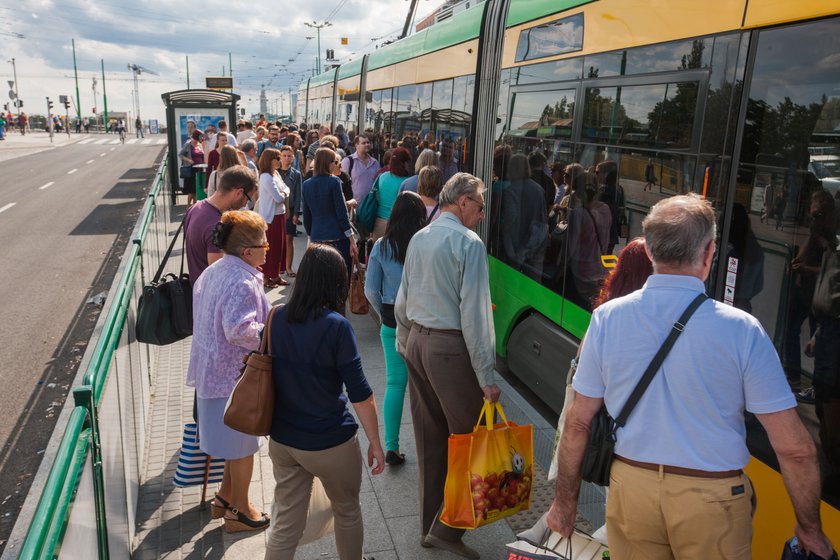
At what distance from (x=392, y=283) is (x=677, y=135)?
6.34 feet

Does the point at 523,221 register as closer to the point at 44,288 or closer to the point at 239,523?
the point at 239,523

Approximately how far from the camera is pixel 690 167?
3.74 metres

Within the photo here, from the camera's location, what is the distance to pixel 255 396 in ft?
9.85

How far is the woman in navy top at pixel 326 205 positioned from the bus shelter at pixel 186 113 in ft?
34.8

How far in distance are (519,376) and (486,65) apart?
3149 mm

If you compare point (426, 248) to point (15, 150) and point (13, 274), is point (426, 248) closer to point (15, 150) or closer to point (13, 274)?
point (13, 274)

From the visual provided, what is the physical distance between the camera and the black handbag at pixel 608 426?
87.5 inches

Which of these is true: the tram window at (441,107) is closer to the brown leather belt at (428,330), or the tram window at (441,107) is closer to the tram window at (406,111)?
the tram window at (406,111)

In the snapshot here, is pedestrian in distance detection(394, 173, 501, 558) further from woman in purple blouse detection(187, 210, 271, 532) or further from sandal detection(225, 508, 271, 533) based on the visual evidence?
sandal detection(225, 508, 271, 533)

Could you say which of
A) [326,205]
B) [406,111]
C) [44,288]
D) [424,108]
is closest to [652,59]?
[326,205]

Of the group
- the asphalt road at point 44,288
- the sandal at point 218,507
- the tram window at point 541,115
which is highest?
the tram window at point 541,115

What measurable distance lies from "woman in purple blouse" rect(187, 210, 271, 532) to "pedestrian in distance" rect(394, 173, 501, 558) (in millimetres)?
813

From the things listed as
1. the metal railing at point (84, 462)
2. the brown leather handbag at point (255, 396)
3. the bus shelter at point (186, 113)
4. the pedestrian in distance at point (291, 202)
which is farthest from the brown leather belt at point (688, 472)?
the bus shelter at point (186, 113)

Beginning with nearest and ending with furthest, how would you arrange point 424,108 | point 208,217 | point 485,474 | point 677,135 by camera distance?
1. point 485,474
2. point 677,135
3. point 208,217
4. point 424,108
